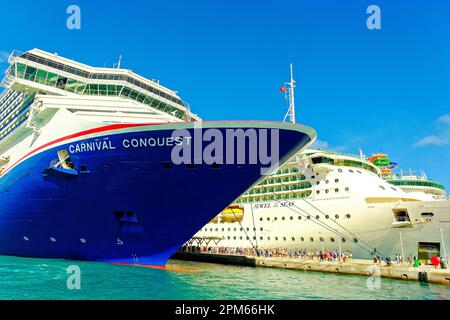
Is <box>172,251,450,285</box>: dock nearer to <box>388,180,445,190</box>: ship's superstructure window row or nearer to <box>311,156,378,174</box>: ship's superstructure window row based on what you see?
<box>311,156,378,174</box>: ship's superstructure window row

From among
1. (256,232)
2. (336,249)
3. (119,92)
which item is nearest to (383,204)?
(336,249)

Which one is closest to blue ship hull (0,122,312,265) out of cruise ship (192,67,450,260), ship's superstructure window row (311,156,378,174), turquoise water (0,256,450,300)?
turquoise water (0,256,450,300)

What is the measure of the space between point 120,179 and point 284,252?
16.4m

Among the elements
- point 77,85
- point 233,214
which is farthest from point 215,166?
point 233,214

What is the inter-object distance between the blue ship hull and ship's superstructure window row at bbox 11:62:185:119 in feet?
22.6

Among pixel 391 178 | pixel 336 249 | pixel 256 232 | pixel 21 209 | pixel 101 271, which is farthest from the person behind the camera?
pixel 391 178

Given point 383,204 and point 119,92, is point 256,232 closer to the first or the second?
point 383,204

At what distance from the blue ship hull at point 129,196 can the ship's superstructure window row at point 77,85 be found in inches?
272

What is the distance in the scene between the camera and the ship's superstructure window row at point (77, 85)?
22547 mm

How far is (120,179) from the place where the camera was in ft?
50.1

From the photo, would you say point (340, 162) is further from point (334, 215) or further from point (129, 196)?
point (129, 196)

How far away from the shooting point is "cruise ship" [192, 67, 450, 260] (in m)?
22.1

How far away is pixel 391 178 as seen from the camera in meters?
42.0

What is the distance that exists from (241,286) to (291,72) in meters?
21.5
